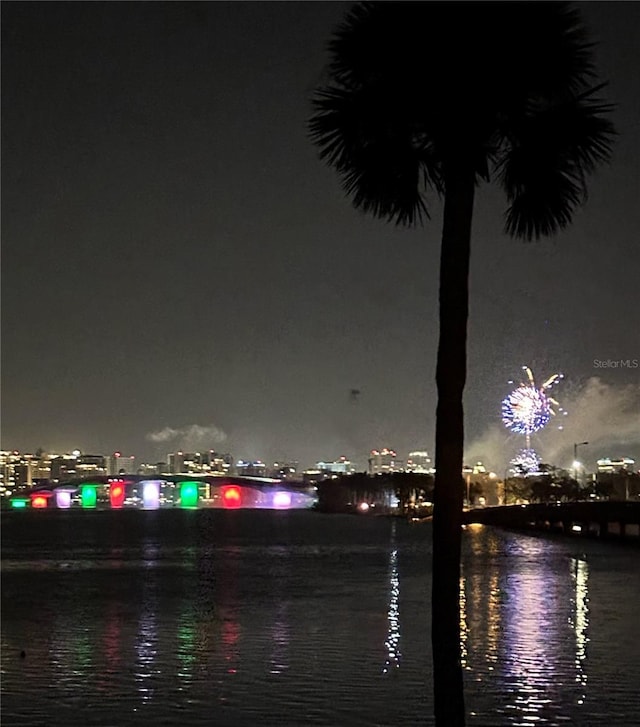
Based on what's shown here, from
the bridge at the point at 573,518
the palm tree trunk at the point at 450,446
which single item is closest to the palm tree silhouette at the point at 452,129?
the palm tree trunk at the point at 450,446

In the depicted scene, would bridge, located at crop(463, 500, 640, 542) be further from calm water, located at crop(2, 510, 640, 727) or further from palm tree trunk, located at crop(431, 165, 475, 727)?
palm tree trunk, located at crop(431, 165, 475, 727)

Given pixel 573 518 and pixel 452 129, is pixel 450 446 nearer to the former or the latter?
pixel 452 129

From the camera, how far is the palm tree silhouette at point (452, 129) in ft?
38.1

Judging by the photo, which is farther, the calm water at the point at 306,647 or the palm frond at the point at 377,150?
the calm water at the point at 306,647

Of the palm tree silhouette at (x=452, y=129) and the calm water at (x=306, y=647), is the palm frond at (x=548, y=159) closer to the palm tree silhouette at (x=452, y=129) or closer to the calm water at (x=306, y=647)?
the palm tree silhouette at (x=452, y=129)

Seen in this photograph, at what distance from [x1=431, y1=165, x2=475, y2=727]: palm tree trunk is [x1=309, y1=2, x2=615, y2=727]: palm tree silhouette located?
0.04 feet

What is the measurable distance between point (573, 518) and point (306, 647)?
98.1m

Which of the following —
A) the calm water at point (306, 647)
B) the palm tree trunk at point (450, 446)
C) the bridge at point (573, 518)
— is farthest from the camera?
the bridge at point (573, 518)

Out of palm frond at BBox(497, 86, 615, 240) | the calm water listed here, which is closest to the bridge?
the calm water

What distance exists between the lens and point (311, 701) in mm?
24266

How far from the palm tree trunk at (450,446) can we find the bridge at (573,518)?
90.3m

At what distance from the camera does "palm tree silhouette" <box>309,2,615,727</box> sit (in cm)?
1162

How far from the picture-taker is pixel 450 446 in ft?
38.9

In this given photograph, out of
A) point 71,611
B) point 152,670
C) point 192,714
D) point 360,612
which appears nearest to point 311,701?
point 192,714
